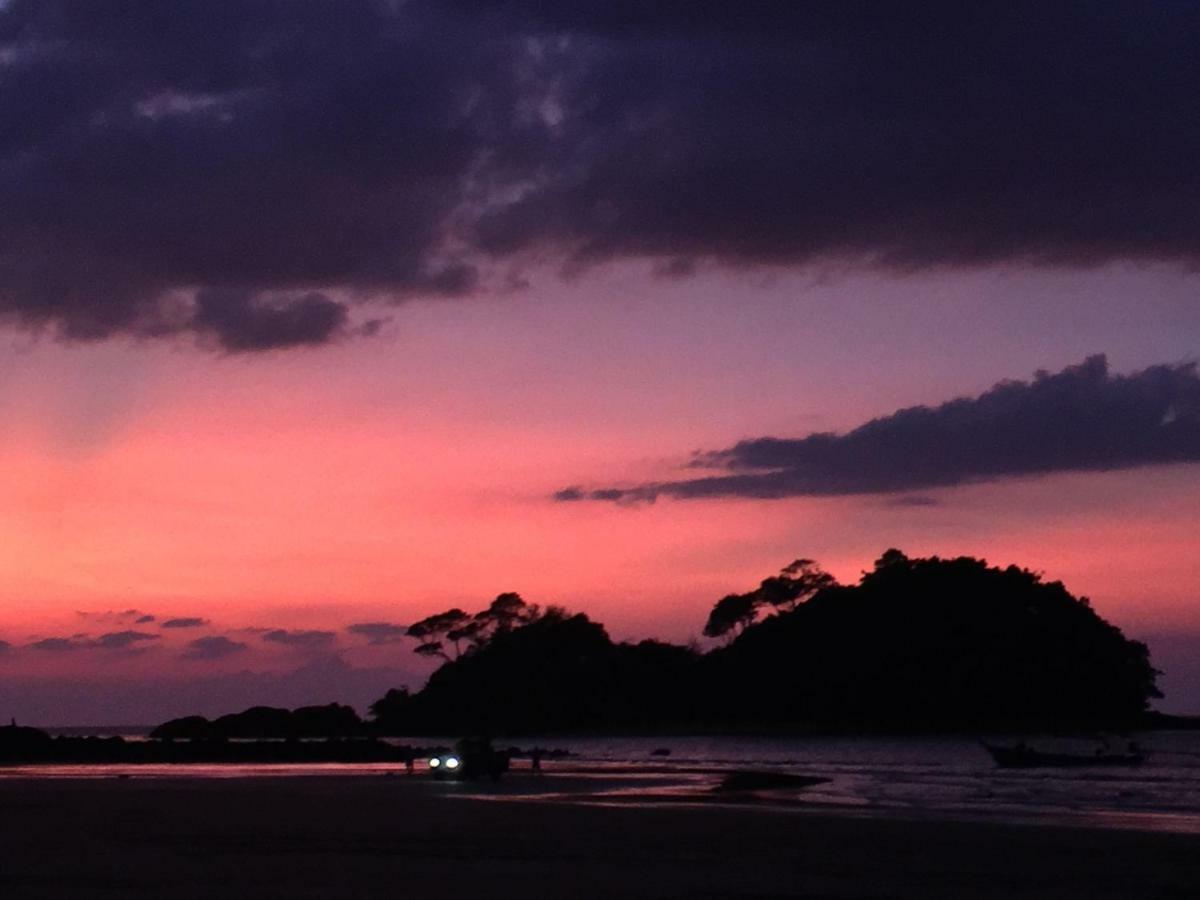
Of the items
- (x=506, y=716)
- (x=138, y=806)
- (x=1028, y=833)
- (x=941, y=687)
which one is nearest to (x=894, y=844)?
(x=1028, y=833)

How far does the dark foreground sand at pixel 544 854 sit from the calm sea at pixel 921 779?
273 inches

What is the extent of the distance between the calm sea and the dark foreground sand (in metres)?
6.93

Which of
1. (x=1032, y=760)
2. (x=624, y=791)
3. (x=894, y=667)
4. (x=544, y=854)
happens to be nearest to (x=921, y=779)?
(x=1032, y=760)

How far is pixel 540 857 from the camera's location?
89.7 ft

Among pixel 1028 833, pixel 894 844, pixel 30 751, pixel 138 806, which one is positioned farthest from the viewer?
pixel 30 751

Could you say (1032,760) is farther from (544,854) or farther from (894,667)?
(894,667)

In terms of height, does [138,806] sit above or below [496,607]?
below

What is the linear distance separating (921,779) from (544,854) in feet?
131

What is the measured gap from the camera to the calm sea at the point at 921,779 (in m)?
44.0

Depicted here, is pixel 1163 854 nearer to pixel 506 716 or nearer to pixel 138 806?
pixel 138 806

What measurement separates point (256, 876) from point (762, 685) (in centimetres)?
15020

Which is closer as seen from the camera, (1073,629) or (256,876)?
(256,876)

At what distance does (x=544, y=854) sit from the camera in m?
27.9

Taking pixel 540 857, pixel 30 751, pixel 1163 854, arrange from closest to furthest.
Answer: pixel 540 857, pixel 1163 854, pixel 30 751
